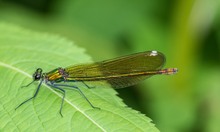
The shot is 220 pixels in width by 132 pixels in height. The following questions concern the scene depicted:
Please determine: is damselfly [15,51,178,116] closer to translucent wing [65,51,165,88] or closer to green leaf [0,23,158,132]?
translucent wing [65,51,165,88]

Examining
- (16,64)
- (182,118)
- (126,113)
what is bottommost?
(182,118)

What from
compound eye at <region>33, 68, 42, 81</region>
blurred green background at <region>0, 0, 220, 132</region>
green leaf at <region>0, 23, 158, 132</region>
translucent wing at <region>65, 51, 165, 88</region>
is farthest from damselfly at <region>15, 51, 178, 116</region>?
blurred green background at <region>0, 0, 220, 132</region>

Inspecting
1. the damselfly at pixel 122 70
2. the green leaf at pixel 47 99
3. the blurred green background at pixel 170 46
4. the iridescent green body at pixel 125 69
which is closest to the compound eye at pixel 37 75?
the green leaf at pixel 47 99

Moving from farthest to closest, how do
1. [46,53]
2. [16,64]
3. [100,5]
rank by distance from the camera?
[100,5] → [46,53] → [16,64]

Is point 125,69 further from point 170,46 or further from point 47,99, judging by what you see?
point 170,46

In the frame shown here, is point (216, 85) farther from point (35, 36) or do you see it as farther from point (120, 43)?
point (35, 36)

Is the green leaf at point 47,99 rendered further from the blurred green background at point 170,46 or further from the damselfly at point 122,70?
the blurred green background at point 170,46

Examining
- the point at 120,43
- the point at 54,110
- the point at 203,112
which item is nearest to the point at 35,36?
the point at 54,110
